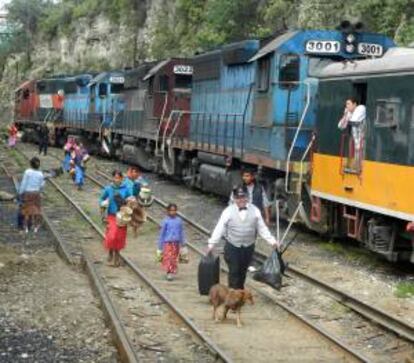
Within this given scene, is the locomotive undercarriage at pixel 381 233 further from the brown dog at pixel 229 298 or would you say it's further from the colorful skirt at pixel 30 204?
the colorful skirt at pixel 30 204

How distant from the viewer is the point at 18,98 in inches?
2395

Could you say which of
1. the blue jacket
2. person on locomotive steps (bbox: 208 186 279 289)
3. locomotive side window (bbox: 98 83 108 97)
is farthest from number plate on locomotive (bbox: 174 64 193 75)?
person on locomotive steps (bbox: 208 186 279 289)

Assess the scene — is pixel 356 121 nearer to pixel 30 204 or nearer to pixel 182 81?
pixel 30 204

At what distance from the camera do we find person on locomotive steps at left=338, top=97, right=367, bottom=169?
42.6ft

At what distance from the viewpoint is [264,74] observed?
56.3 feet

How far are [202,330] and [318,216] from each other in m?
6.18

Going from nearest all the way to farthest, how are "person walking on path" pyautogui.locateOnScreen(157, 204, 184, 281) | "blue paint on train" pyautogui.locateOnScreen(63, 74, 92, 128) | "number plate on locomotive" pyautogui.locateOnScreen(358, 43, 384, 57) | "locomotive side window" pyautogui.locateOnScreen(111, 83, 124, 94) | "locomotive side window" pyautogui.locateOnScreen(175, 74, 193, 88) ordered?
"person walking on path" pyautogui.locateOnScreen(157, 204, 184, 281) → "number plate on locomotive" pyautogui.locateOnScreen(358, 43, 384, 57) → "locomotive side window" pyautogui.locateOnScreen(175, 74, 193, 88) → "locomotive side window" pyautogui.locateOnScreen(111, 83, 124, 94) → "blue paint on train" pyautogui.locateOnScreen(63, 74, 92, 128)

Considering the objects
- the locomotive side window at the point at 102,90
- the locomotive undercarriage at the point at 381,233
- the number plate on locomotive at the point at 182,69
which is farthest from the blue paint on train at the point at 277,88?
the locomotive side window at the point at 102,90

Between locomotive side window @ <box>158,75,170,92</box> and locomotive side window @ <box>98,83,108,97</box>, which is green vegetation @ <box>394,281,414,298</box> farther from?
locomotive side window @ <box>98,83,108,97</box>

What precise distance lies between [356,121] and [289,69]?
134 inches

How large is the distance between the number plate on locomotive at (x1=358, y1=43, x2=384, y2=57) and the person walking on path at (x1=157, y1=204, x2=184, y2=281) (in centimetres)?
592

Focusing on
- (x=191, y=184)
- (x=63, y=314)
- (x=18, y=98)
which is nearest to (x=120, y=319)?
(x=63, y=314)

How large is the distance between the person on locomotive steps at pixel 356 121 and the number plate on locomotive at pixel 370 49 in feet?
8.09

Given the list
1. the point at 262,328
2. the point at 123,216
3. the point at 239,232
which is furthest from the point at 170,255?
the point at 262,328
